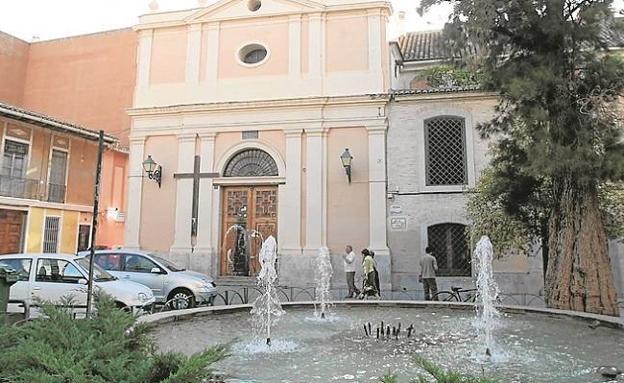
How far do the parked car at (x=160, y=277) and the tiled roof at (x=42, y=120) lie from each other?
935cm

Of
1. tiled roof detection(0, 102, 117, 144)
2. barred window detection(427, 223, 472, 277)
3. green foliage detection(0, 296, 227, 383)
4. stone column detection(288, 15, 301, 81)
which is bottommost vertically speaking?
green foliage detection(0, 296, 227, 383)

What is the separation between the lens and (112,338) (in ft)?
11.3

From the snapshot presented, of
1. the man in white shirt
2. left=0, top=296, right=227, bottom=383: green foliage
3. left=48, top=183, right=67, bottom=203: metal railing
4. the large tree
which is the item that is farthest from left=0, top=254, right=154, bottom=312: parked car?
left=48, top=183, right=67, bottom=203: metal railing

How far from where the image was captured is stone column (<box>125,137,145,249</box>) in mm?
17156

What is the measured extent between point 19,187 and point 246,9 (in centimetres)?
1133

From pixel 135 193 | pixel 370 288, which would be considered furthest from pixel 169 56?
pixel 370 288

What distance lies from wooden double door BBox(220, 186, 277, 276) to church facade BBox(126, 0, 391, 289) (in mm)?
33

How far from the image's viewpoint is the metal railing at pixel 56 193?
21391 millimetres

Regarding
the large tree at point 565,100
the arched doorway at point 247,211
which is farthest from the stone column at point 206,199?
the large tree at point 565,100

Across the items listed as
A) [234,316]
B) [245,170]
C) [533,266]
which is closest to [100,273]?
[234,316]

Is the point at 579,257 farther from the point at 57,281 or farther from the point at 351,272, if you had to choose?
the point at 57,281

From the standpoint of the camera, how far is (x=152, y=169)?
16969mm

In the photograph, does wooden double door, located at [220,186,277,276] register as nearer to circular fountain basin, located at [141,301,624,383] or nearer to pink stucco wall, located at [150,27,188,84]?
pink stucco wall, located at [150,27,188,84]

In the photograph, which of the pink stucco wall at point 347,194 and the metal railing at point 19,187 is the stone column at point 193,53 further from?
the metal railing at point 19,187
